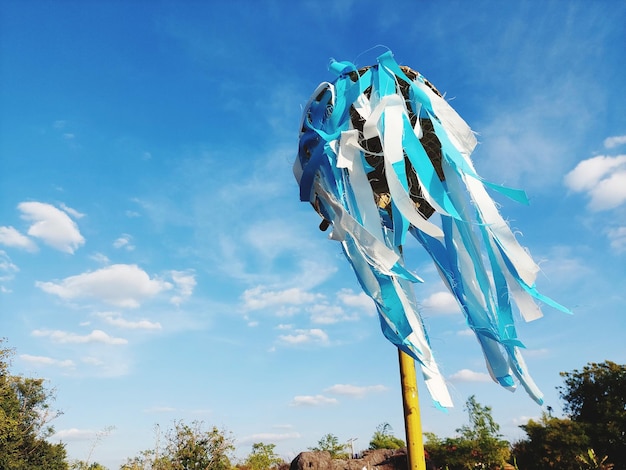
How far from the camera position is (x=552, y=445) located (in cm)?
2389

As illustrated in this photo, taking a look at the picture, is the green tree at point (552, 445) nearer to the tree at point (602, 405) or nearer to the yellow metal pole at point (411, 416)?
the tree at point (602, 405)

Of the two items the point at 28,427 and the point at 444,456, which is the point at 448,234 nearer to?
the point at 444,456

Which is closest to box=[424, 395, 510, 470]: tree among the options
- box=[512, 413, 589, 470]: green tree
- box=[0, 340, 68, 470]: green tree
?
box=[512, 413, 589, 470]: green tree

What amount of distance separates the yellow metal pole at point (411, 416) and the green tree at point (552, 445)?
23.7 meters

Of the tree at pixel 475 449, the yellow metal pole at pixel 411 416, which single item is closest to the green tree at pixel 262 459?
the tree at pixel 475 449

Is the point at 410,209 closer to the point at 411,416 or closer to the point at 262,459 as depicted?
the point at 411,416

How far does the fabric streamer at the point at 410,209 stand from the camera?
385 centimetres

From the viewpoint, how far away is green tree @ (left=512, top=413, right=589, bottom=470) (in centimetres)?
2319

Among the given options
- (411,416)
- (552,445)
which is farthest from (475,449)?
(411,416)

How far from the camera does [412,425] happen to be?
13.3 feet

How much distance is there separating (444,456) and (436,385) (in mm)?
26365

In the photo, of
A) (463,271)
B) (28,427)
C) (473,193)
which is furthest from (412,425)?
(28,427)

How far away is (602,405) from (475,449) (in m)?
7.56

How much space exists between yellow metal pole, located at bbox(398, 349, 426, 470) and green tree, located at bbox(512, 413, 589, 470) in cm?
2368
